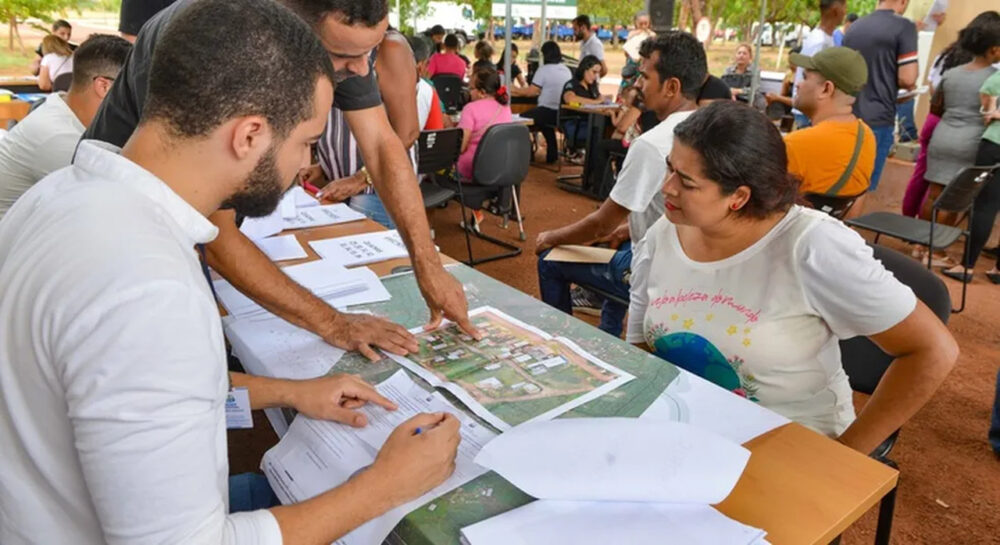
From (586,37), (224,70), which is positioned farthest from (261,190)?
(586,37)

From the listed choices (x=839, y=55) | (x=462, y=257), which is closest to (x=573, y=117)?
(x=462, y=257)

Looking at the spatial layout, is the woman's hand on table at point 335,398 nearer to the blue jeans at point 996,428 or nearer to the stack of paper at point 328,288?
the stack of paper at point 328,288

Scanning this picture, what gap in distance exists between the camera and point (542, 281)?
8.81ft

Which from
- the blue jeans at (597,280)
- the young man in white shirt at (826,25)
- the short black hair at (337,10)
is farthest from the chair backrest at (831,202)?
the young man in white shirt at (826,25)

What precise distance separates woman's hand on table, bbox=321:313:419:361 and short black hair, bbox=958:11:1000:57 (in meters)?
4.12

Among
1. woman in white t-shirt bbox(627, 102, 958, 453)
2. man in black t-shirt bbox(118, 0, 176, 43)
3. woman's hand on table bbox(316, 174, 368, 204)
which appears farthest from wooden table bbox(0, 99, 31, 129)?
woman in white t-shirt bbox(627, 102, 958, 453)

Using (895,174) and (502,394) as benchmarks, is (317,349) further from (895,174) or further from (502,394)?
(895,174)

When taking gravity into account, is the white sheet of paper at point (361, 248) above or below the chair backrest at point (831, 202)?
above

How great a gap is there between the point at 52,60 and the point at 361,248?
5128 millimetres

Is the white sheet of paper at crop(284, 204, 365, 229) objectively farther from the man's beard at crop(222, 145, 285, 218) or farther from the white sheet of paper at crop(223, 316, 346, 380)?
the man's beard at crop(222, 145, 285, 218)

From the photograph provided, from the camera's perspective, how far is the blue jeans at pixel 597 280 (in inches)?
91.5

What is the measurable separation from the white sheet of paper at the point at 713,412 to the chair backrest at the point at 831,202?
1902 mm

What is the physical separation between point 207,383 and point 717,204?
1.09m

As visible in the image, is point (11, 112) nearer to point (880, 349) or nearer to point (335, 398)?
point (335, 398)
